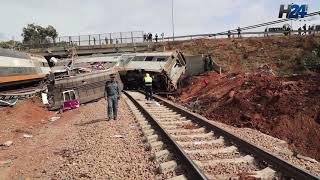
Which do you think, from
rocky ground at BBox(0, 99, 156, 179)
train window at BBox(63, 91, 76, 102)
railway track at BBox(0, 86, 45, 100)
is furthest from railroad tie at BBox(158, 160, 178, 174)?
railway track at BBox(0, 86, 45, 100)

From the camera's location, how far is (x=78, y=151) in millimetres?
11703

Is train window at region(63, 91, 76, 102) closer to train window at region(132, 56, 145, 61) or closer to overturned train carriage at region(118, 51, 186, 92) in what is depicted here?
overturned train carriage at region(118, 51, 186, 92)

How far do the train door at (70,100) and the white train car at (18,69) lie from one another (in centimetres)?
389

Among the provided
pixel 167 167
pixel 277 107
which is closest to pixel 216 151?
pixel 167 167

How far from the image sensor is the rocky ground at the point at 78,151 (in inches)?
369

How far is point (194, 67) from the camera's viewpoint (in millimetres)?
39375

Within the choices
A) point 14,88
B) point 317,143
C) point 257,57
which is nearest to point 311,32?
point 257,57

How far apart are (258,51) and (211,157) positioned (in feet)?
146

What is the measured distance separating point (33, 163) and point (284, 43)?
45.4 meters

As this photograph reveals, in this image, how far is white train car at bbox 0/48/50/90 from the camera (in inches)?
1053

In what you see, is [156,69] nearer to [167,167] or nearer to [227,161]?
[227,161]

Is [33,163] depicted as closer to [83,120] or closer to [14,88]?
[83,120]

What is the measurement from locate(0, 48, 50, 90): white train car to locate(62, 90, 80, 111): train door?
389cm

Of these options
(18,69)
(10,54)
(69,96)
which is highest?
(10,54)
